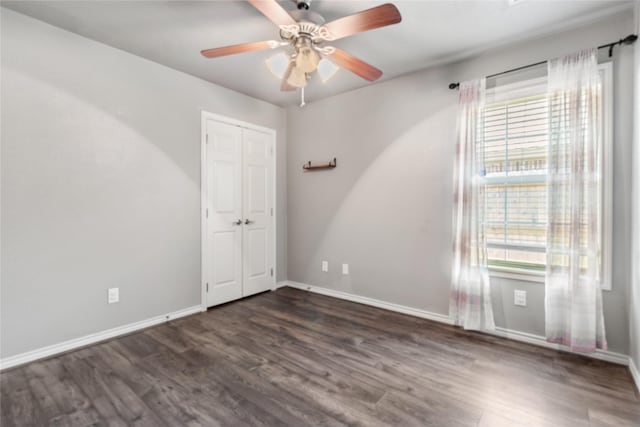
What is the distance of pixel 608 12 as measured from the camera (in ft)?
7.20

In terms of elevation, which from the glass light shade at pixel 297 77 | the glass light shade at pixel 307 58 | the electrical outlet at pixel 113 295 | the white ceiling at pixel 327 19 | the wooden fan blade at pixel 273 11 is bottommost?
the electrical outlet at pixel 113 295

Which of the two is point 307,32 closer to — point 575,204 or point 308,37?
point 308,37

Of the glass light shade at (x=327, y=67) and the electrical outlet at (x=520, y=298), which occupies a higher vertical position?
the glass light shade at (x=327, y=67)

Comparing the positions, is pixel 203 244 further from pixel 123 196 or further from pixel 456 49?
pixel 456 49

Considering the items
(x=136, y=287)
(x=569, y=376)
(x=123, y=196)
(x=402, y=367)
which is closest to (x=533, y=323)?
(x=569, y=376)

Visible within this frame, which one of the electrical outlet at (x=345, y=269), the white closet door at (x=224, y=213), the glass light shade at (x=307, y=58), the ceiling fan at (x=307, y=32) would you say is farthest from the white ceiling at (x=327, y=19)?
the electrical outlet at (x=345, y=269)

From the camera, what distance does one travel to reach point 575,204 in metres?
2.28

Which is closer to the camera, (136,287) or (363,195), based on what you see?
(136,287)

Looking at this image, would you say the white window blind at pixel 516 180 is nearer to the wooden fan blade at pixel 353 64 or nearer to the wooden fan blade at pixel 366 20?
the wooden fan blade at pixel 353 64

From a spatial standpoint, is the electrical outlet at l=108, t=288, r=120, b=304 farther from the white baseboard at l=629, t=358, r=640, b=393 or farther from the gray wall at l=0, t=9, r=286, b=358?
the white baseboard at l=629, t=358, r=640, b=393

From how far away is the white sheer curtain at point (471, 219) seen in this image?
8.91 feet

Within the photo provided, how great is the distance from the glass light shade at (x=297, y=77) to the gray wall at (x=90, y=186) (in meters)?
1.56

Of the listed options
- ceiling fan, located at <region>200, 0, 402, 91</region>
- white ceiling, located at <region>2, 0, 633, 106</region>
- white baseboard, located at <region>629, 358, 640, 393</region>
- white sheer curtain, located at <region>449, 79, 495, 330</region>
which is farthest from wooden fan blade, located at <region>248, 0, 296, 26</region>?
white baseboard, located at <region>629, 358, 640, 393</region>

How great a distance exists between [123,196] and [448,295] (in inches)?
130
